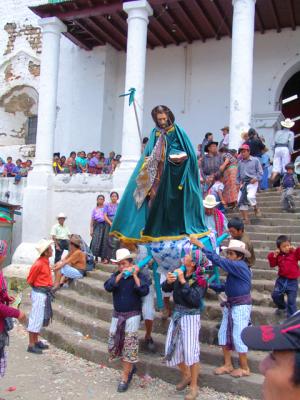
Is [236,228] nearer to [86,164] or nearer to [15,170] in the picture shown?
[86,164]

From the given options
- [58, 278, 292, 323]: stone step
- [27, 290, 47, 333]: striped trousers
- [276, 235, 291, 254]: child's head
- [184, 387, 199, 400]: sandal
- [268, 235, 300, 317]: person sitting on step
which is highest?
[276, 235, 291, 254]: child's head

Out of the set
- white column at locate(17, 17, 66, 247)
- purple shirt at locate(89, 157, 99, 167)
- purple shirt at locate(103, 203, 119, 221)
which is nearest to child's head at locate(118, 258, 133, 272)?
Answer: purple shirt at locate(103, 203, 119, 221)

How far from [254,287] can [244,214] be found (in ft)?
7.62

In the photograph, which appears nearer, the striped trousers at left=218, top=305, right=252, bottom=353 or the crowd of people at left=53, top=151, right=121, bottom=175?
the striped trousers at left=218, top=305, right=252, bottom=353

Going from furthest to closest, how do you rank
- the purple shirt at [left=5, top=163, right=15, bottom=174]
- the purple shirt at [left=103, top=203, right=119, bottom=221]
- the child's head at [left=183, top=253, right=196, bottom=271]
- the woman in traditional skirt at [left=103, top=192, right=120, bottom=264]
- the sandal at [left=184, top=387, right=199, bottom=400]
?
1. the purple shirt at [left=5, top=163, right=15, bottom=174]
2. the purple shirt at [left=103, top=203, right=119, bottom=221]
3. the woman in traditional skirt at [left=103, top=192, right=120, bottom=264]
4. the child's head at [left=183, top=253, right=196, bottom=271]
5. the sandal at [left=184, top=387, right=199, bottom=400]

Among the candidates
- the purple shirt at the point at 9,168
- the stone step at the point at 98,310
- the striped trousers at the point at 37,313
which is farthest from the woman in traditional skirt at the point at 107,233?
the purple shirt at the point at 9,168

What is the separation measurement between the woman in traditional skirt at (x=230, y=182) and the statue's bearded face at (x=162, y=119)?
12.9 ft

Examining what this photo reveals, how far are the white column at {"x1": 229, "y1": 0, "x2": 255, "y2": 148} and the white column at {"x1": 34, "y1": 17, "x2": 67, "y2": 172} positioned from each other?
488 cm

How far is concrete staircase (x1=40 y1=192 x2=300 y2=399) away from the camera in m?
4.75

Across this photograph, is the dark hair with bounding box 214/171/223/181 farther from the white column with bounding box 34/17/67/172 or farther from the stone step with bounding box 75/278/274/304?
the white column with bounding box 34/17/67/172

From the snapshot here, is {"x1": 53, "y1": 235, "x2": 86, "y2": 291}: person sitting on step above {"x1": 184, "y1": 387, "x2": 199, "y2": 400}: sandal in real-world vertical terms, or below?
above

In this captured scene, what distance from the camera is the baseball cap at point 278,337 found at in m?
1.20

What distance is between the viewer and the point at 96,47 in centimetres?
1527

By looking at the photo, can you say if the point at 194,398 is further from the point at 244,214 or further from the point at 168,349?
the point at 244,214
